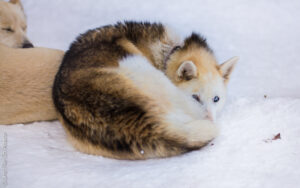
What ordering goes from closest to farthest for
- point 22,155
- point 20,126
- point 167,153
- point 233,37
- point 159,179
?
point 159,179
point 167,153
point 22,155
point 20,126
point 233,37

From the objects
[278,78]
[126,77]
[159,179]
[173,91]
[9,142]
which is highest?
[278,78]

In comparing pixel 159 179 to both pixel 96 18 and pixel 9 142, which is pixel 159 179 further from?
pixel 96 18

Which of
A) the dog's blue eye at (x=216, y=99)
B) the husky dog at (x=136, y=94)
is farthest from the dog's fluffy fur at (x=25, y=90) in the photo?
the dog's blue eye at (x=216, y=99)

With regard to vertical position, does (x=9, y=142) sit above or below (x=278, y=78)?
below

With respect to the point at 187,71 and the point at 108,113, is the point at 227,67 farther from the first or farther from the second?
the point at 108,113

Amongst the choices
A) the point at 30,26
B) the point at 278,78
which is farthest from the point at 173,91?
the point at 30,26

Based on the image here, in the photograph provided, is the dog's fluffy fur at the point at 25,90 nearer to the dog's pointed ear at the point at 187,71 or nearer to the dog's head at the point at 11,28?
the dog's head at the point at 11,28

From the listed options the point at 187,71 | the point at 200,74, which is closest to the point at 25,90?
the point at 187,71
